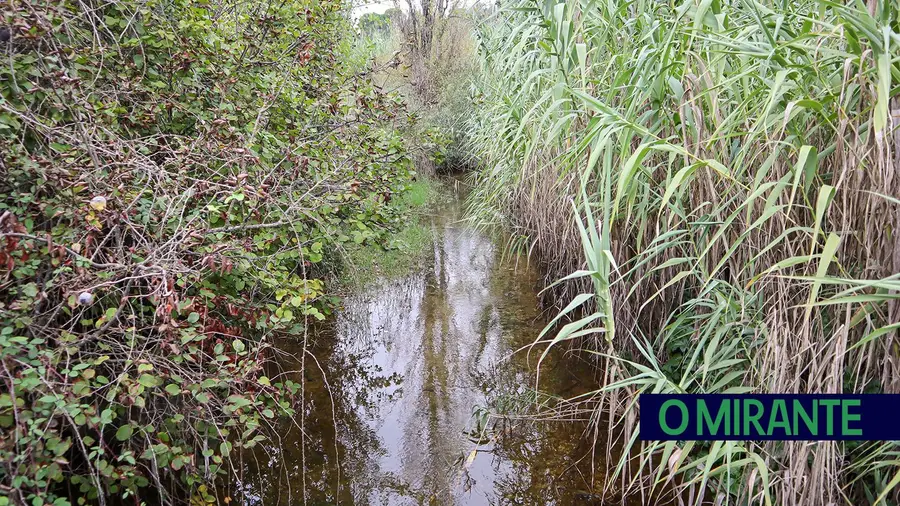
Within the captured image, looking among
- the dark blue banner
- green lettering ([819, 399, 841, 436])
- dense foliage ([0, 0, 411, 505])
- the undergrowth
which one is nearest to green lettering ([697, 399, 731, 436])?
the dark blue banner

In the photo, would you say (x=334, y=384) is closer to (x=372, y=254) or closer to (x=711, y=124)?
(x=372, y=254)

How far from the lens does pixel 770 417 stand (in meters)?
1.53

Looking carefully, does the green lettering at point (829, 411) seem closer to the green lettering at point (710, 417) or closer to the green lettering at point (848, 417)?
the green lettering at point (848, 417)

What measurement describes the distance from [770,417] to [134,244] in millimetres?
1880

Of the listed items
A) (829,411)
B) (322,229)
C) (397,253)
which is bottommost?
(397,253)

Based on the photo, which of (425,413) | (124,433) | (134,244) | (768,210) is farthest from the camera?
(425,413)

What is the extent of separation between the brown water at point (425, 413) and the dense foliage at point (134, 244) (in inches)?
14.2

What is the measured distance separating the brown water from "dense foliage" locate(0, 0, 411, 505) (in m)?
0.36

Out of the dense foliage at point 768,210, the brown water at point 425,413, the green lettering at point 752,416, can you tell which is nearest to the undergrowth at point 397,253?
the brown water at point 425,413

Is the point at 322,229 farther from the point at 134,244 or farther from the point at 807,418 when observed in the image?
the point at 807,418

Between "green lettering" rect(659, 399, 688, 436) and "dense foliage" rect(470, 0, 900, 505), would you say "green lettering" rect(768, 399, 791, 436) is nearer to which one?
"dense foliage" rect(470, 0, 900, 505)

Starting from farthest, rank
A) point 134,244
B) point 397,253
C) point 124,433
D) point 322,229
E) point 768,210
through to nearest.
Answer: point 397,253 < point 322,229 < point 134,244 < point 124,433 < point 768,210

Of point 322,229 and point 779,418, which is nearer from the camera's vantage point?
point 779,418

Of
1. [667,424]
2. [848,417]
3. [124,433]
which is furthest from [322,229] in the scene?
[848,417]
